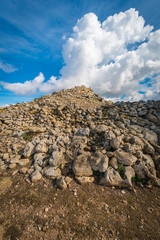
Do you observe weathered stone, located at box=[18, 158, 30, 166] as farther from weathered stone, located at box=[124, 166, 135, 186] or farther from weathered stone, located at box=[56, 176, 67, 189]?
weathered stone, located at box=[124, 166, 135, 186]

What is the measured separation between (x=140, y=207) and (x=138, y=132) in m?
4.44

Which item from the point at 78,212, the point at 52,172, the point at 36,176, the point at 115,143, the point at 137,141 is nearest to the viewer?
the point at 78,212

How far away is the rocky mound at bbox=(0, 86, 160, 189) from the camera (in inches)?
195

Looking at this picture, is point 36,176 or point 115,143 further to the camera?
point 115,143

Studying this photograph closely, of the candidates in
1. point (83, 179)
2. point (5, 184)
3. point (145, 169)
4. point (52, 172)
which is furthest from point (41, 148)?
point (145, 169)

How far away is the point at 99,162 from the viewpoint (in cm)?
517

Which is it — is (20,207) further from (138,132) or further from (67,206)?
(138,132)

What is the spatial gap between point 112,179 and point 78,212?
82.1 inches

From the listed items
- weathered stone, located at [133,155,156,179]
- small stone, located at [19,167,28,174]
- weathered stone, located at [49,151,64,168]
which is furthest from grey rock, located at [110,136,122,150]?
small stone, located at [19,167,28,174]

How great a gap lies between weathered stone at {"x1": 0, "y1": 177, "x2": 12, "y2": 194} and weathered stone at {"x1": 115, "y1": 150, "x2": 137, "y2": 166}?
5929mm

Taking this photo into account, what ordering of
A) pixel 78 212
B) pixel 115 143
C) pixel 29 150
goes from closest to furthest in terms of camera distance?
pixel 78 212
pixel 115 143
pixel 29 150

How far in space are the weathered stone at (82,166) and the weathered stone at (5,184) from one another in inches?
134

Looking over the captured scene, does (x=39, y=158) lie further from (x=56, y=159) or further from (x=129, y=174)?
(x=129, y=174)

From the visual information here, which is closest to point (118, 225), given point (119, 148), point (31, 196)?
point (119, 148)
